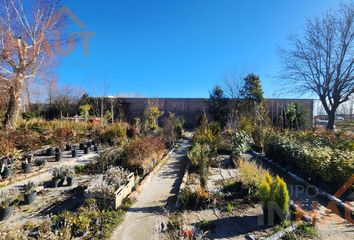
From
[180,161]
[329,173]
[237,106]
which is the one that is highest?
[237,106]

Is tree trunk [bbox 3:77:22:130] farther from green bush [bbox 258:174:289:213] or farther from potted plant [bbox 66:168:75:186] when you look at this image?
green bush [bbox 258:174:289:213]

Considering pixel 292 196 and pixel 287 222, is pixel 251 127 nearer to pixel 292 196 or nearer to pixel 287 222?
pixel 292 196

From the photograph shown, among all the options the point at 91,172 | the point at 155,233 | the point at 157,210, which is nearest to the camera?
the point at 155,233

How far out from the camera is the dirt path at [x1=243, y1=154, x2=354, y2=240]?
11.5 ft

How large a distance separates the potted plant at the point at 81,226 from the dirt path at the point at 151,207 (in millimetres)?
390

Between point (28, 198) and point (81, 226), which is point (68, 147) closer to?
point (28, 198)

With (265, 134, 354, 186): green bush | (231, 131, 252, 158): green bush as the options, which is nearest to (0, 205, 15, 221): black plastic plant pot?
(231, 131, 252, 158): green bush

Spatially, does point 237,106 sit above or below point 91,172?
above

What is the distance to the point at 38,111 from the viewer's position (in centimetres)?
2198

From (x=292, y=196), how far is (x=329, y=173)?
98cm

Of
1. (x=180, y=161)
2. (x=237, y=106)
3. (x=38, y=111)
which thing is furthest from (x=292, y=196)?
(x=38, y=111)

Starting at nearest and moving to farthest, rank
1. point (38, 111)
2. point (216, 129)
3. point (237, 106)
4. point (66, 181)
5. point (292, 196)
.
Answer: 1. point (292, 196)
2. point (66, 181)
3. point (216, 129)
4. point (237, 106)
5. point (38, 111)

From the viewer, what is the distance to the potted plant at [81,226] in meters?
3.43

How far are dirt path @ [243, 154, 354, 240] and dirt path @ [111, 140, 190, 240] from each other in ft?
7.53
